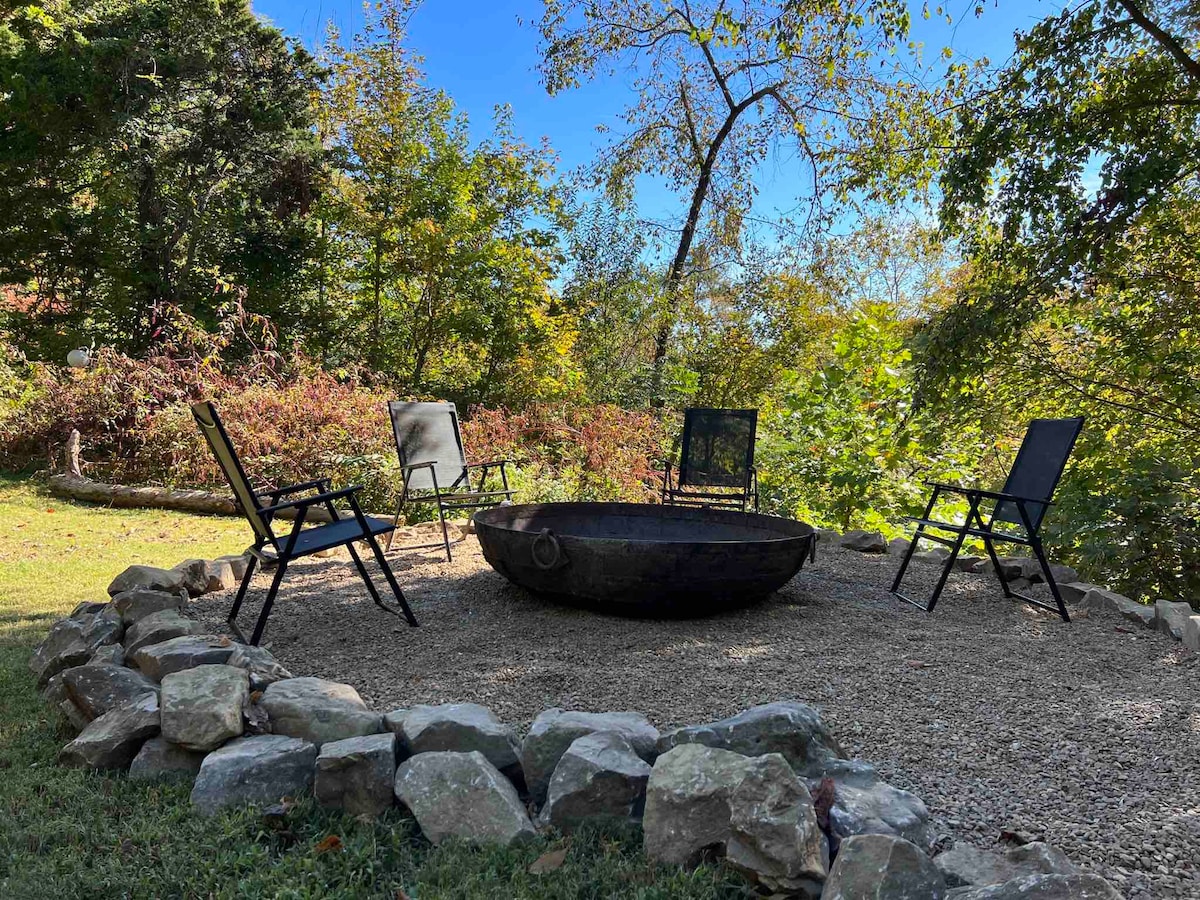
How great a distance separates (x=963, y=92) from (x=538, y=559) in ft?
14.7

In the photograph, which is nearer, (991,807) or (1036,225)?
(991,807)

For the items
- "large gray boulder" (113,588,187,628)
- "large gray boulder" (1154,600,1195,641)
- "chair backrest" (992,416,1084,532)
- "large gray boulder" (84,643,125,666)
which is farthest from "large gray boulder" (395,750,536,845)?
"large gray boulder" (1154,600,1195,641)

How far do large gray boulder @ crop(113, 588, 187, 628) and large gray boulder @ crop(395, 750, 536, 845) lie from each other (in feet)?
5.51

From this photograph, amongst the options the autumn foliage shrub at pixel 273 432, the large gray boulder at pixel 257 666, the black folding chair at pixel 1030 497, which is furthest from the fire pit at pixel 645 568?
the autumn foliage shrub at pixel 273 432

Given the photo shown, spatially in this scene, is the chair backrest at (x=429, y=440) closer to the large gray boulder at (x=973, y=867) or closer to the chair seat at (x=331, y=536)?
the chair seat at (x=331, y=536)

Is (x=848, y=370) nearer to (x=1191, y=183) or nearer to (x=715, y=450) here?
(x=715, y=450)

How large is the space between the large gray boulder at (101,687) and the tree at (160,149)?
850 centimetres

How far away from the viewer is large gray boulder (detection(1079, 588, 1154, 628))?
11.1 ft

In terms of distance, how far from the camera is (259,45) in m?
10.4

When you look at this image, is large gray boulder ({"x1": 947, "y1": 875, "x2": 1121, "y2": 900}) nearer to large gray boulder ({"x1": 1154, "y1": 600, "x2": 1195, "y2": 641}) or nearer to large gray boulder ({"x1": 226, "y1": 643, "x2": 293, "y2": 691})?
large gray boulder ({"x1": 226, "y1": 643, "x2": 293, "y2": 691})

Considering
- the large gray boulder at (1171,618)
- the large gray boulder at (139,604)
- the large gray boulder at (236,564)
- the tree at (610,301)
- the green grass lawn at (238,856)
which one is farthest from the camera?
the tree at (610,301)

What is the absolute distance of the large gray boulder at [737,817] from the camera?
4.71ft

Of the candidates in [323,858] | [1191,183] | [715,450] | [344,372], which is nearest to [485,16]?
[344,372]

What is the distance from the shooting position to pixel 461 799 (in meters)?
1.70
